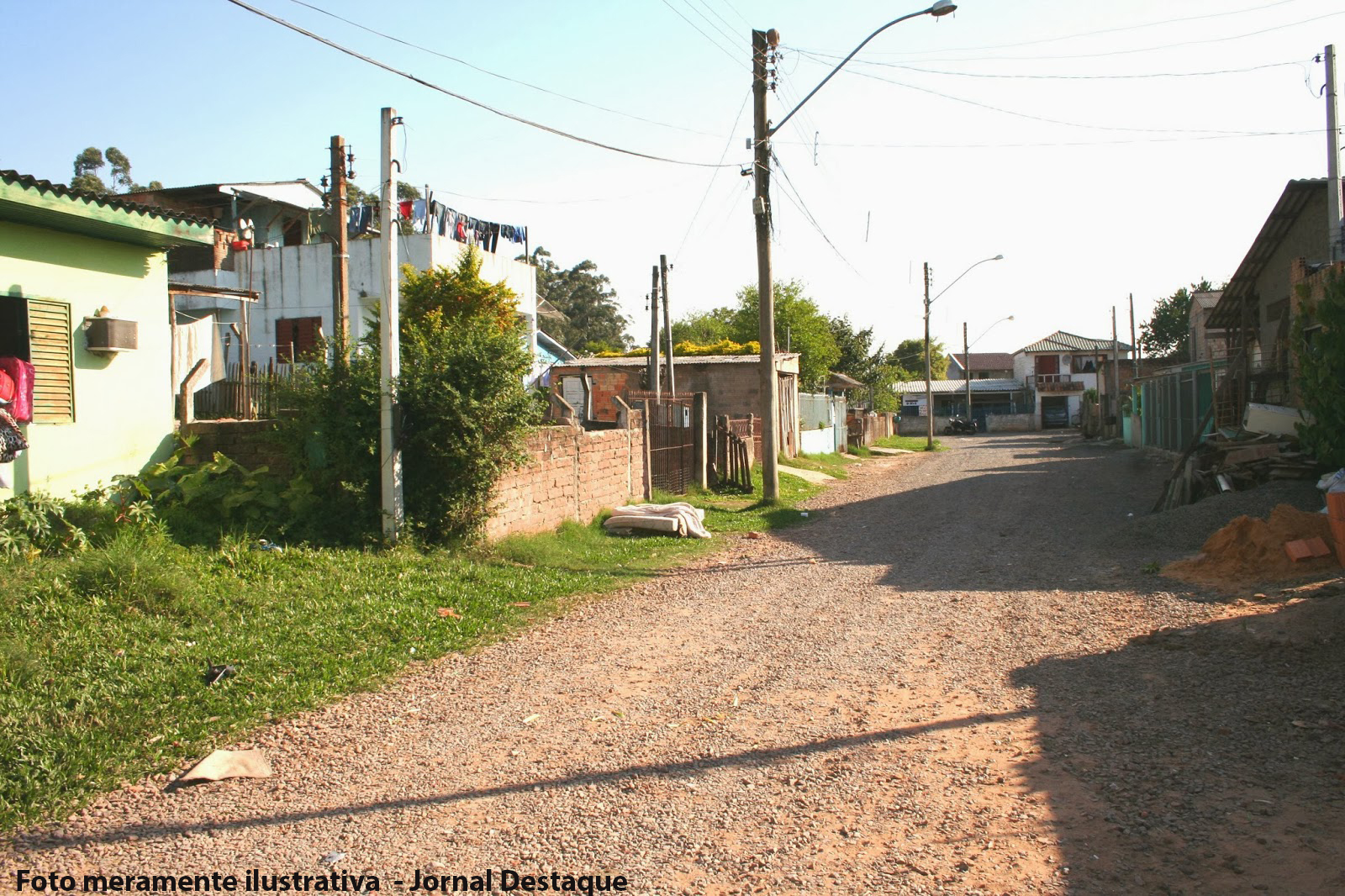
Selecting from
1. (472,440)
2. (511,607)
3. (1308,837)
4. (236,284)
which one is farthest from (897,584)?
(236,284)

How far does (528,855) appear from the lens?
13.8 feet

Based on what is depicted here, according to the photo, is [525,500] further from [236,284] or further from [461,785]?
[236,284]

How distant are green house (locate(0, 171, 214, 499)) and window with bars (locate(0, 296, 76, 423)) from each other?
0.01 metres

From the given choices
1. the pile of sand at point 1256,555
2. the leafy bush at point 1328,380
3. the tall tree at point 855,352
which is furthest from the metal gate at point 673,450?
the tall tree at point 855,352

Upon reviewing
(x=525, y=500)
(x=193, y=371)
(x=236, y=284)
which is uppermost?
(x=236, y=284)

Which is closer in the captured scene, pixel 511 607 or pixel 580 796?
pixel 580 796

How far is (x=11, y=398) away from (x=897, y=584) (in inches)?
345

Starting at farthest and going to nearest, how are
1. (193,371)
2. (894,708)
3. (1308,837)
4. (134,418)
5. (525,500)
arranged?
(525,500) → (193,371) → (134,418) → (894,708) → (1308,837)

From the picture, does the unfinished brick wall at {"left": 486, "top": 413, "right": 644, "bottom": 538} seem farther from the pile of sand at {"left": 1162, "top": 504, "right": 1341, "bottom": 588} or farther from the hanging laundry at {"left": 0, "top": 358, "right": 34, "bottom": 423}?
the pile of sand at {"left": 1162, "top": 504, "right": 1341, "bottom": 588}

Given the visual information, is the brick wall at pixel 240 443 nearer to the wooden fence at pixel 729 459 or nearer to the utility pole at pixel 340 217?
the utility pole at pixel 340 217

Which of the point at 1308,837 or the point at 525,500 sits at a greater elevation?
the point at 525,500

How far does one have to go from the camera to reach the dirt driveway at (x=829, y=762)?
4.13 m

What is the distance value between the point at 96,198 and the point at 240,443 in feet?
9.78

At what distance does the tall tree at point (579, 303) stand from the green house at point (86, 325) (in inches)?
2464
